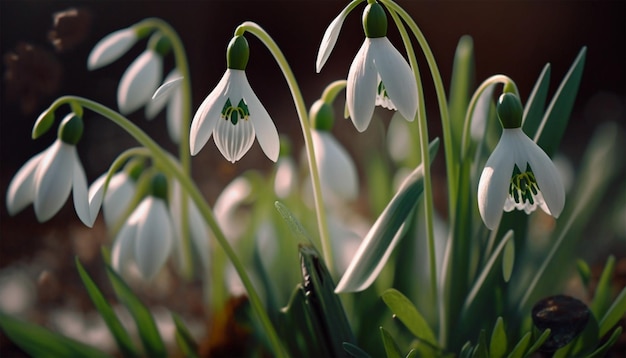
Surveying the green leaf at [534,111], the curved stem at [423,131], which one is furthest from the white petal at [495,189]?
the green leaf at [534,111]

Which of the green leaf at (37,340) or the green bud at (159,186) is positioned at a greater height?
the green bud at (159,186)

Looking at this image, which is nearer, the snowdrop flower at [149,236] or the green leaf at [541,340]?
the green leaf at [541,340]

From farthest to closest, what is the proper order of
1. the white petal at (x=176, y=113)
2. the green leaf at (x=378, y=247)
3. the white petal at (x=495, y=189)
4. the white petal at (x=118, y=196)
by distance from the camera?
the white petal at (x=176, y=113) < the white petal at (x=118, y=196) < the green leaf at (x=378, y=247) < the white petal at (x=495, y=189)

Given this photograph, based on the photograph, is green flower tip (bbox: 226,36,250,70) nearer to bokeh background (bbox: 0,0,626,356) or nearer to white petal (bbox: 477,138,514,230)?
white petal (bbox: 477,138,514,230)

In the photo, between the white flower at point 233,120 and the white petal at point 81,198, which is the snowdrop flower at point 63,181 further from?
the white flower at point 233,120

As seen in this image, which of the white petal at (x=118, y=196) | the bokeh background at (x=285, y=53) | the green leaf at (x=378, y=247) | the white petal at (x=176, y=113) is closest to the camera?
the green leaf at (x=378, y=247)

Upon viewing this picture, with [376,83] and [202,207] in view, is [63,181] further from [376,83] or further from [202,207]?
[376,83]
